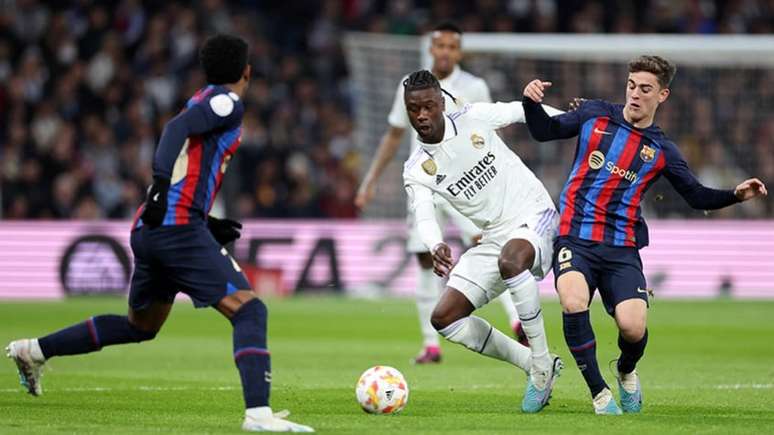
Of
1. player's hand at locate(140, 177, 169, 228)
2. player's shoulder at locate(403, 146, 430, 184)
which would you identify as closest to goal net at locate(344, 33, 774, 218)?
player's shoulder at locate(403, 146, 430, 184)

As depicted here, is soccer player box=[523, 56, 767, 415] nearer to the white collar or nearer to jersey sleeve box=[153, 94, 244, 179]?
the white collar

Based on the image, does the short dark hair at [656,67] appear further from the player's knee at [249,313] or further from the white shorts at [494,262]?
the player's knee at [249,313]

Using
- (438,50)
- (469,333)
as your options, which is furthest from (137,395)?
(438,50)

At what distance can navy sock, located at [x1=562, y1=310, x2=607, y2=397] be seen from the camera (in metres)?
7.58

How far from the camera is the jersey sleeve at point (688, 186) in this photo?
308 inches

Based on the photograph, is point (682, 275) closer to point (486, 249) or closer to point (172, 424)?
point (486, 249)

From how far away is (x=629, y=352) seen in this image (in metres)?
7.81

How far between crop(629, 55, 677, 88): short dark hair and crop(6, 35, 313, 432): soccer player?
87.9 inches

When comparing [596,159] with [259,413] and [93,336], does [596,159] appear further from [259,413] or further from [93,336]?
[93,336]

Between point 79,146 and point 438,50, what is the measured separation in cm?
1093

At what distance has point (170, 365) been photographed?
36.6 ft

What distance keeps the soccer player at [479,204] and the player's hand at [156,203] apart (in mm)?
1677

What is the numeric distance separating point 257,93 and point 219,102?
15445 mm

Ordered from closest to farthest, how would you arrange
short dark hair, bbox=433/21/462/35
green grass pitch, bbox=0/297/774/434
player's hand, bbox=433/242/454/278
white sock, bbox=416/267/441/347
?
green grass pitch, bbox=0/297/774/434
player's hand, bbox=433/242/454/278
short dark hair, bbox=433/21/462/35
white sock, bbox=416/267/441/347
